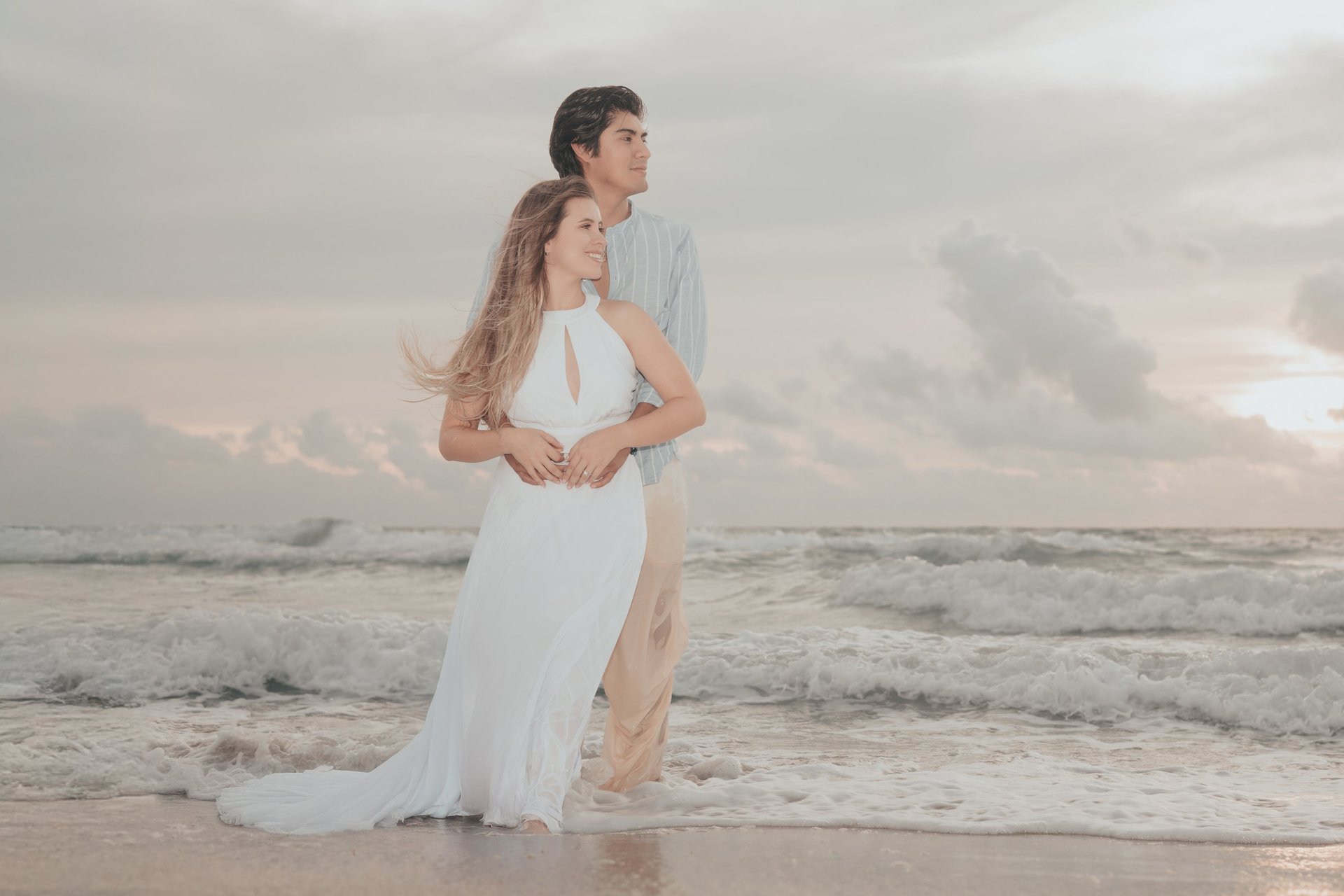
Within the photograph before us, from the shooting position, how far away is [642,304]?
3.98 m

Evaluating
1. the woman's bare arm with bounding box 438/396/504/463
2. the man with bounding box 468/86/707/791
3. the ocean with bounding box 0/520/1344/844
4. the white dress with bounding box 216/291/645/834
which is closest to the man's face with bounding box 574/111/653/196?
the man with bounding box 468/86/707/791

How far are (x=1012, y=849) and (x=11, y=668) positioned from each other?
24.4ft

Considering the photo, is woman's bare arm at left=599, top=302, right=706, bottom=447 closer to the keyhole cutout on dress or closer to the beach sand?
the keyhole cutout on dress

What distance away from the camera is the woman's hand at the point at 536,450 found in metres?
3.57

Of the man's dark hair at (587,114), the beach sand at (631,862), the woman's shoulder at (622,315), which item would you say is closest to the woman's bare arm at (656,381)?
the woman's shoulder at (622,315)

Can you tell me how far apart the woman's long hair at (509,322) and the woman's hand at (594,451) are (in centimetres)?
31

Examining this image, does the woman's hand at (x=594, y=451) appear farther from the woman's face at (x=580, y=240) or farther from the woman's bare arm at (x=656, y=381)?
the woman's face at (x=580, y=240)

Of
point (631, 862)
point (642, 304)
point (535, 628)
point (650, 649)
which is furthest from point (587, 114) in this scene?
point (631, 862)

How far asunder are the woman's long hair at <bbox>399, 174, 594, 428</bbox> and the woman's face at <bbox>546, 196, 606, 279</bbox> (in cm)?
2

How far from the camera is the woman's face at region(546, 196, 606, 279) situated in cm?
357

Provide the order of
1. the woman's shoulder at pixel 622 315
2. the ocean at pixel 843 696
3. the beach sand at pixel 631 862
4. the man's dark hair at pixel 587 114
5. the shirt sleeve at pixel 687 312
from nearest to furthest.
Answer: the beach sand at pixel 631 862 → the woman's shoulder at pixel 622 315 → the man's dark hair at pixel 587 114 → the shirt sleeve at pixel 687 312 → the ocean at pixel 843 696

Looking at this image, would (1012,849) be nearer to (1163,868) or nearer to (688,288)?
(1163,868)

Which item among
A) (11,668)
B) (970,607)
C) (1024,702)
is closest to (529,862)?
(1024,702)

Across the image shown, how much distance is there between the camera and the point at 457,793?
3746mm
